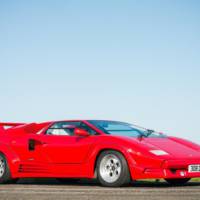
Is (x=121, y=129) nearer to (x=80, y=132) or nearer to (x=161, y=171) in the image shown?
(x=80, y=132)

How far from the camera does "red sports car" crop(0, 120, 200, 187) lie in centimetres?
1016

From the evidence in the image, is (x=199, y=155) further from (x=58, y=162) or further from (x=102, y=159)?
(x=58, y=162)

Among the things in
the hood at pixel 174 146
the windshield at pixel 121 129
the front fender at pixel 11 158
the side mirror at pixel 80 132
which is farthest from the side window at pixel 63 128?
the hood at pixel 174 146

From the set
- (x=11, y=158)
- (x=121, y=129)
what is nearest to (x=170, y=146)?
(x=121, y=129)

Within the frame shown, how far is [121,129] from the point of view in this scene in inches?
451

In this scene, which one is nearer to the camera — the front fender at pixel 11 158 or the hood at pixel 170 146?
the hood at pixel 170 146

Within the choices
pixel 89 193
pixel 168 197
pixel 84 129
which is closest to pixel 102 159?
pixel 84 129

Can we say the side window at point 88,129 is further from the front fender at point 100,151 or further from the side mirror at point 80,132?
the front fender at point 100,151

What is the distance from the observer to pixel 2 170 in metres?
12.2

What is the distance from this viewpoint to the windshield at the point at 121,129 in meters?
Result: 11.2

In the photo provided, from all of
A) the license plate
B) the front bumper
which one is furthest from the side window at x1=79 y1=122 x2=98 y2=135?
the license plate

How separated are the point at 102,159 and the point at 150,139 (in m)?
1.11

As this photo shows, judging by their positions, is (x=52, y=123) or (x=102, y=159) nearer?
(x=102, y=159)

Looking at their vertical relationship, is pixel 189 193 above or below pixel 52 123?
below
